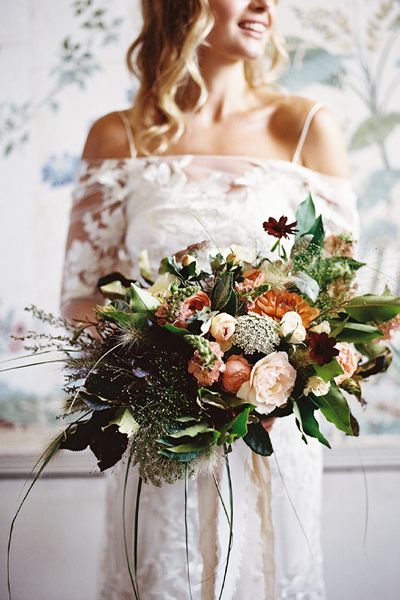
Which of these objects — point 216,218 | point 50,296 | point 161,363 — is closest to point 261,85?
point 216,218

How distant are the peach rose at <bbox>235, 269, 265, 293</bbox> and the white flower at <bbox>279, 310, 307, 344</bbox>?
67 millimetres

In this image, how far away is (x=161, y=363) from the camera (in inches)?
35.3

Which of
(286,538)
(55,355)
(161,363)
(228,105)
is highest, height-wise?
(228,105)

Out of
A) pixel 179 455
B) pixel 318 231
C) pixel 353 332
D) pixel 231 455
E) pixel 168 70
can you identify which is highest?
pixel 168 70

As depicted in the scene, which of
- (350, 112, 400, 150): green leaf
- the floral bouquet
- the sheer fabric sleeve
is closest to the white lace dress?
the sheer fabric sleeve

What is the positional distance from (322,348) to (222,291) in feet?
0.50

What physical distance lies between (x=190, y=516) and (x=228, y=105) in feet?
2.84

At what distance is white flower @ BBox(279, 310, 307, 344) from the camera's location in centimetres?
88

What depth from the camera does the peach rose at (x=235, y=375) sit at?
0.88m

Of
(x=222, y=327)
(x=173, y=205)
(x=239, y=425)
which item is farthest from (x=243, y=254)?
(x=173, y=205)

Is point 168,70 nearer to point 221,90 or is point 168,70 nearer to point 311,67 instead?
point 221,90

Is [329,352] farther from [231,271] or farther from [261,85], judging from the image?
[261,85]

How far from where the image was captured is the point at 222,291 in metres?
0.92

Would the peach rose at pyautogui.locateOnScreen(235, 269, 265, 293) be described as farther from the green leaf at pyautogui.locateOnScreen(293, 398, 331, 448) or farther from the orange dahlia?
the green leaf at pyautogui.locateOnScreen(293, 398, 331, 448)
